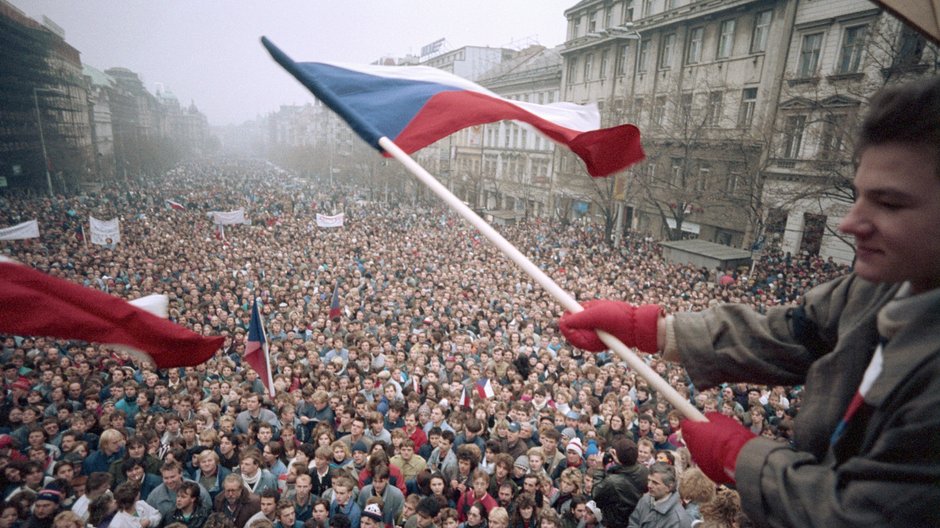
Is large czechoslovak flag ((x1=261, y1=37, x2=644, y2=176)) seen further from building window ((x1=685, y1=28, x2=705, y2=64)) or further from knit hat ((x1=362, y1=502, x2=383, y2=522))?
building window ((x1=685, y1=28, x2=705, y2=64))

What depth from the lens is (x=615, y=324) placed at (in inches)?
72.3

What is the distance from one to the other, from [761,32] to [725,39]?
2.09m

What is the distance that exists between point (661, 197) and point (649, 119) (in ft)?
15.4

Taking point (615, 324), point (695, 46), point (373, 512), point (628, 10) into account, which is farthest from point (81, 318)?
point (628, 10)

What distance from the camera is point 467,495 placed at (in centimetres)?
518

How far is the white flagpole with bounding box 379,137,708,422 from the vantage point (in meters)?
1.68

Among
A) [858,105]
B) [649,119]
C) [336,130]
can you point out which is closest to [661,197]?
[649,119]

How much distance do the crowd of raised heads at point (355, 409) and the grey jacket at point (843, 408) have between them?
8.55 feet

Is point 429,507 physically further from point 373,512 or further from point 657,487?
point 657,487

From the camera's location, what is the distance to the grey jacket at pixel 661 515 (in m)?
4.15

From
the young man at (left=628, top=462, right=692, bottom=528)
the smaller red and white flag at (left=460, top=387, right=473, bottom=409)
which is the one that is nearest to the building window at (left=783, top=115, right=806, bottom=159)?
the smaller red and white flag at (left=460, top=387, right=473, bottom=409)

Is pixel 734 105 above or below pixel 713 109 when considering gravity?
above

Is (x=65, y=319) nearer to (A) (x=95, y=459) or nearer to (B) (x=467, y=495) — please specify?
(B) (x=467, y=495)

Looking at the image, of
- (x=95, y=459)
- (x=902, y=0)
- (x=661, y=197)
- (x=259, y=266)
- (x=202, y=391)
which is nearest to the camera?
(x=902, y=0)
